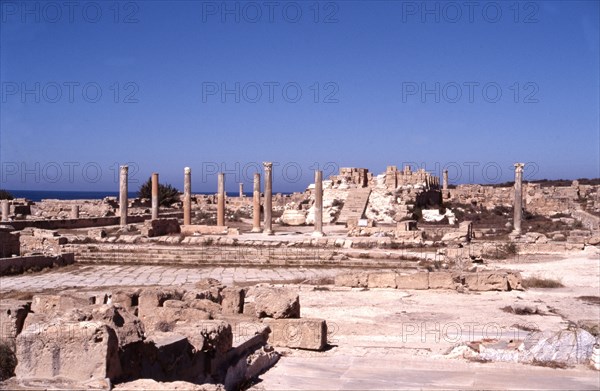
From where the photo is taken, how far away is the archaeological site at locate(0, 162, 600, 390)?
241 inches

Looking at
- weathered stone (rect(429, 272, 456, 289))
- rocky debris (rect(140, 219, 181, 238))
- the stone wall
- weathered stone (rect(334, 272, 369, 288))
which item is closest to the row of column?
rocky debris (rect(140, 219, 181, 238))

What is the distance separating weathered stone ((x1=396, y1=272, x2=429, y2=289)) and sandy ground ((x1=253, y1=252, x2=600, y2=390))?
0.43 m

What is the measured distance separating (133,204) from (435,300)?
39.1 metres

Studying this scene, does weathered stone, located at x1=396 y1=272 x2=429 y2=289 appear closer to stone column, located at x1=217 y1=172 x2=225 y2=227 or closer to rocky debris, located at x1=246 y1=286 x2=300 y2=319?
rocky debris, located at x1=246 y1=286 x2=300 y2=319

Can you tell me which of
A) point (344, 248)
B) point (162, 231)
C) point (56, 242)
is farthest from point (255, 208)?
point (56, 242)

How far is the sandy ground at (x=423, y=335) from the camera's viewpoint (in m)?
7.92

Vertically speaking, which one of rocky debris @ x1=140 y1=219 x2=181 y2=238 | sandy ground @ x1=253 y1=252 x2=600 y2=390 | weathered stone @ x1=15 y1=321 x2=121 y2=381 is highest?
rocky debris @ x1=140 y1=219 x2=181 y2=238

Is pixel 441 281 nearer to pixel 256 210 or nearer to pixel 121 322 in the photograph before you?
pixel 121 322

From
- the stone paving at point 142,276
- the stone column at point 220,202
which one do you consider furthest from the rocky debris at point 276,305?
the stone column at point 220,202

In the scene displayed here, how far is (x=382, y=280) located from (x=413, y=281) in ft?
2.69

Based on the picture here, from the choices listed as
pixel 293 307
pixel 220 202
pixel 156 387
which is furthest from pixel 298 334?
pixel 220 202

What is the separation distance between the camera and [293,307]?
1019 centimetres

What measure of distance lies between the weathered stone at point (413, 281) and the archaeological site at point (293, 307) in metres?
0.04

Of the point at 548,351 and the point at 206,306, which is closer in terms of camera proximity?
the point at 548,351
